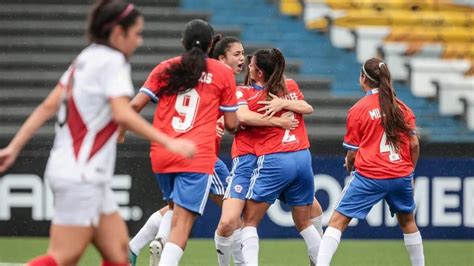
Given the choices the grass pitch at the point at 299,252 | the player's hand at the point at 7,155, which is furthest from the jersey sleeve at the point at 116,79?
the grass pitch at the point at 299,252

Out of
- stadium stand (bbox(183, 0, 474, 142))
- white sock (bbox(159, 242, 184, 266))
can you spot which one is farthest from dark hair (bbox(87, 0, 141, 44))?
stadium stand (bbox(183, 0, 474, 142))

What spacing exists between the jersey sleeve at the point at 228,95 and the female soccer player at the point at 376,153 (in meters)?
1.35

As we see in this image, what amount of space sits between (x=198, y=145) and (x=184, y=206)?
430mm

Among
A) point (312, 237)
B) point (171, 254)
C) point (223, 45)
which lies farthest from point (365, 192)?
point (171, 254)

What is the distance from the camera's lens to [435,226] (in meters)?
13.6

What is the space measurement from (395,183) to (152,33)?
8.66 meters

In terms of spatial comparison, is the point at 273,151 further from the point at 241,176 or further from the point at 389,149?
the point at 389,149

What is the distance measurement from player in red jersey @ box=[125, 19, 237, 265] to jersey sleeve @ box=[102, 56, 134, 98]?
1.69 meters


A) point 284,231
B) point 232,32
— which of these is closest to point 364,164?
point 284,231

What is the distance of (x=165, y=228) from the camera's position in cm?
876

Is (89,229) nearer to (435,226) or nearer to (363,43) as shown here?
(435,226)

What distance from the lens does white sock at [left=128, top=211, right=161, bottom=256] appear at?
9234 mm

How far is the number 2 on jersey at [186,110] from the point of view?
7.59m

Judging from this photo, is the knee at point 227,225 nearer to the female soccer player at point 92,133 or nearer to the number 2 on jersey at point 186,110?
the number 2 on jersey at point 186,110
